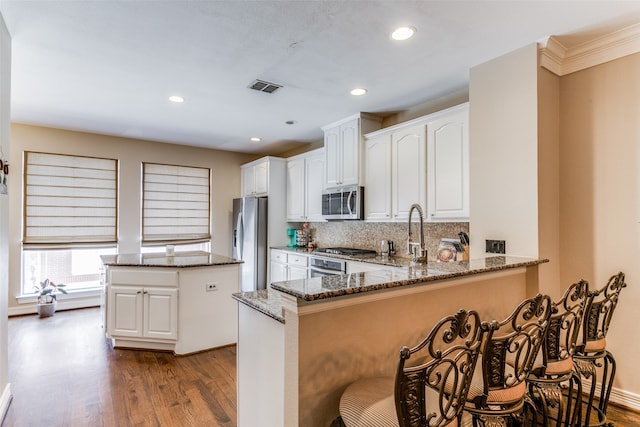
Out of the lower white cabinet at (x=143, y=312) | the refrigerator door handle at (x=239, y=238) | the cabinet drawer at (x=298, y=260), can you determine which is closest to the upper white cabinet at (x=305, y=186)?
the cabinet drawer at (x=298, y=260)

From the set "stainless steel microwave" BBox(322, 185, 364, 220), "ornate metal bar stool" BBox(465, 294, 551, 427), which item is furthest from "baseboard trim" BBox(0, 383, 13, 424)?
"stainless steel microwave" BBox(322, 185, 364, 220)

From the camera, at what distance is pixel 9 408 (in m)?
2.36

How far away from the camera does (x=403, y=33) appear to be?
232cm

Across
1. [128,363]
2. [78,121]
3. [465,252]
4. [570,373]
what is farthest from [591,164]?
[78,121]

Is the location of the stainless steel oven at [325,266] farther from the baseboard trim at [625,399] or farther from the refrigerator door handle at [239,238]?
the baseboard trim at [625,399]

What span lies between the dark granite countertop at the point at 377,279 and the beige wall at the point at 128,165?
4.82m

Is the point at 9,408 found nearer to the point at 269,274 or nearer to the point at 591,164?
the point at 269,274

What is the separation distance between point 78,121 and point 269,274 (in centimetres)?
336

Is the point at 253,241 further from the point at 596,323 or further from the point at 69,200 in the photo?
the point at 596,323

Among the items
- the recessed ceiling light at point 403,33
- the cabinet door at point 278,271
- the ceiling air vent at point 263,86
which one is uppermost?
the ceiling air vent at point 263,86

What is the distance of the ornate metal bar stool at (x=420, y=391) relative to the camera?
1066 mm

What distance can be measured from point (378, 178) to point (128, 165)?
157 inches

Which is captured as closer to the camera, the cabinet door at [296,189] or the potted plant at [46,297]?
the potted plant at [46,297]

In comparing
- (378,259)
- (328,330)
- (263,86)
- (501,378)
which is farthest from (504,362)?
(263,86)
